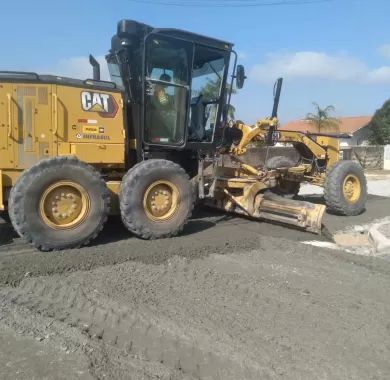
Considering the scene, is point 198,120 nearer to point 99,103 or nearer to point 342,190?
point 99,103

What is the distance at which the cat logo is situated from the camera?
6867mm

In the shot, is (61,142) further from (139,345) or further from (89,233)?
(139,345)

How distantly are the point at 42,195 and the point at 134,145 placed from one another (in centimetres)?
185

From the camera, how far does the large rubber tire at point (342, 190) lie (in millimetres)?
9719

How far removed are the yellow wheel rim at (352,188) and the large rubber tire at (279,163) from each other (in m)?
1.17

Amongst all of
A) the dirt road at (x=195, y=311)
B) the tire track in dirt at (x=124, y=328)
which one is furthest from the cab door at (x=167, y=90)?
the tire track in dirt at (x=124, y=328)

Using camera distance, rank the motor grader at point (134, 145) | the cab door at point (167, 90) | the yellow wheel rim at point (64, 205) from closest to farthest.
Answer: the yellow wheel rim at point (64, 205)
the motor grader at point (134, 145)
the cab door at point (167, 90)

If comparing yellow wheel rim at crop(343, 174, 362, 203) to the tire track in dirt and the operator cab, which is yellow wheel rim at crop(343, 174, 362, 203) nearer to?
the operator cab

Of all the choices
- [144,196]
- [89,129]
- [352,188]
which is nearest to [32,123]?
[89,129]

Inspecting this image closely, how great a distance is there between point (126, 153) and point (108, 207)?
1.21 metres

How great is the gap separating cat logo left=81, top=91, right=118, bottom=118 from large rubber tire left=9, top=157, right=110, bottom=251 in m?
0.91

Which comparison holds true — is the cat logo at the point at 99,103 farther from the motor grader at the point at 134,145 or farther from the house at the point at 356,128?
the house at the point at 356,128

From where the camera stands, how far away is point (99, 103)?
7.00 m

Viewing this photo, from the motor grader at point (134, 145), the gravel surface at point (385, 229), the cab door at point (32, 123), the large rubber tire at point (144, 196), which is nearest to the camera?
the motor grader at point (134, 145)
